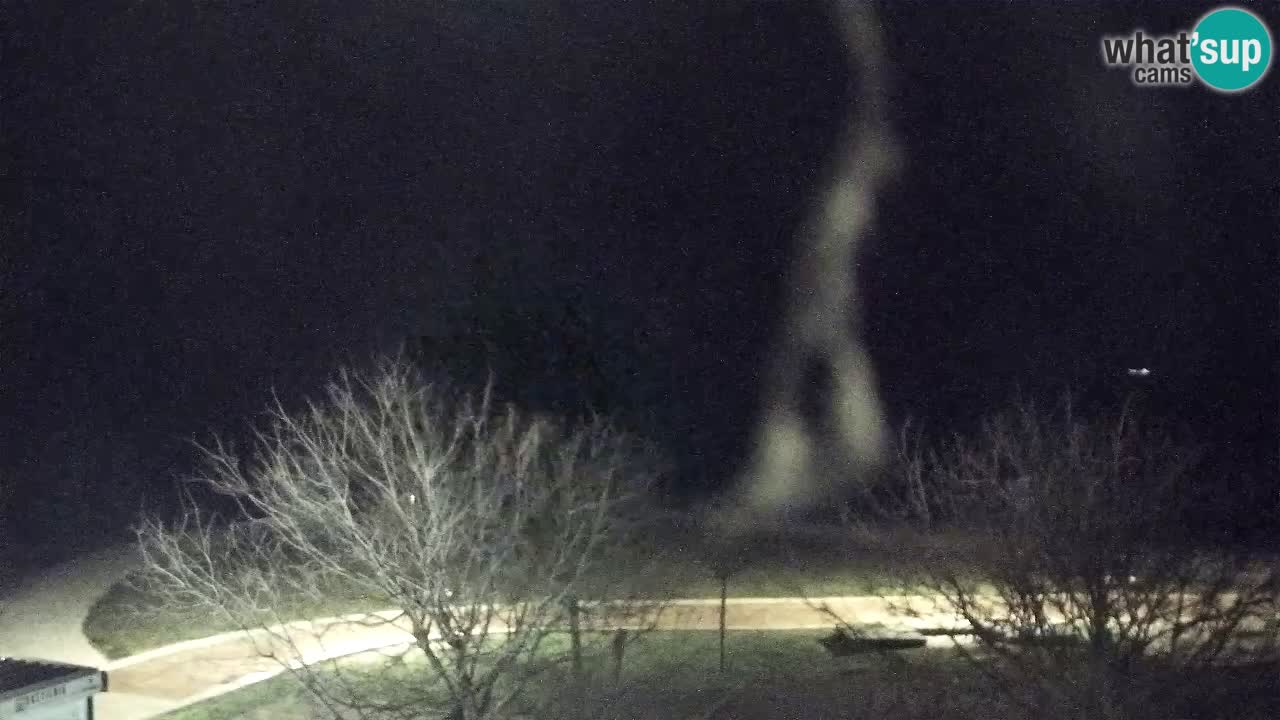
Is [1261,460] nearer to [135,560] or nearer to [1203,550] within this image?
[1203,550]

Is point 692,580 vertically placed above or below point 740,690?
above

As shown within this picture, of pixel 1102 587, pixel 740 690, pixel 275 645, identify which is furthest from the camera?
pixel 275 645

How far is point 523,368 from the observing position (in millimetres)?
10750

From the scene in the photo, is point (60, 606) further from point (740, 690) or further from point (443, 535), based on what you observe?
point (443, 535)

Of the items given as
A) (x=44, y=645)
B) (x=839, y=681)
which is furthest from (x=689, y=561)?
(x=44, y=645)

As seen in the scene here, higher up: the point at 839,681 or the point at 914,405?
the point at 914,405

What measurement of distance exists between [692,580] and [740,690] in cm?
423

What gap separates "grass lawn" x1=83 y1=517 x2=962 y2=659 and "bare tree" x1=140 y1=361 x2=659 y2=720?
0.66 metres

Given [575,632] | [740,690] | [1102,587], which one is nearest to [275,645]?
[575,632]

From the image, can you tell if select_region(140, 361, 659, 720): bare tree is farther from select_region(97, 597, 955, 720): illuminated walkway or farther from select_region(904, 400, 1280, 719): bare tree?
select_region(904, 400, 1280, 719): bare tree

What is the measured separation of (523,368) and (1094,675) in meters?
5.90

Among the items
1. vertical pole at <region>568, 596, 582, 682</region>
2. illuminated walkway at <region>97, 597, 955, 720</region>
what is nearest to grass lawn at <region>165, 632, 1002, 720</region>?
vertical pole at <region>568, 596, 582, 682</region>

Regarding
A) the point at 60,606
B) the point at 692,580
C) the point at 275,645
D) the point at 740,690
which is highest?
the point at 60,606

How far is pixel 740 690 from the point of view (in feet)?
34.9
